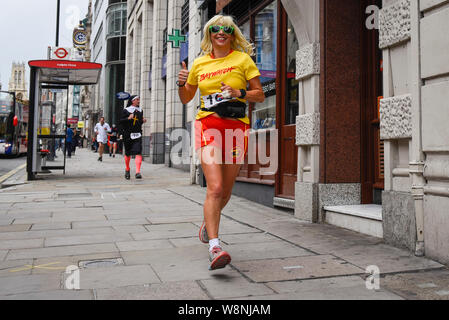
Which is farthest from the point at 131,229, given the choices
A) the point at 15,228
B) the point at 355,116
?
the point at 355,116

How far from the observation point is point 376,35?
18.4ft

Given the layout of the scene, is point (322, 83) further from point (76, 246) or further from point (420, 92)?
point (76, 246)

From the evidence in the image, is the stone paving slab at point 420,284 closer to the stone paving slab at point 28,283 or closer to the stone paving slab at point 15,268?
the stone paving slab at point 28,283

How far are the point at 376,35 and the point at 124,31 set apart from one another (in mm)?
30677

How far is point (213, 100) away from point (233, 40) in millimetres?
614

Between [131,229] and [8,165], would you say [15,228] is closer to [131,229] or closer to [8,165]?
[131,229]

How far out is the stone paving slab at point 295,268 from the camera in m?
3.24

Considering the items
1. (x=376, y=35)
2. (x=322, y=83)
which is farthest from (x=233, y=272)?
(x=376, y=35)

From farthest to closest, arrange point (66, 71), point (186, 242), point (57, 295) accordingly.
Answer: point (66, 71), point (186, 242), point (57, 295)

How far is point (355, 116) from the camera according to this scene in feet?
18.8

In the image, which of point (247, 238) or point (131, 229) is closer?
point (247, 238)

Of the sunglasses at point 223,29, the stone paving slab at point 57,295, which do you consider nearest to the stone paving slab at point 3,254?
the stone paving slab at point 57,295

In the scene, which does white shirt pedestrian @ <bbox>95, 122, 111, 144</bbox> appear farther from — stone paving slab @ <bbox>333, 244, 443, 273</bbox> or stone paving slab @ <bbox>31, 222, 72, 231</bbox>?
stone paving slab @ <bbox>333, 244, 443, 273</bbox>

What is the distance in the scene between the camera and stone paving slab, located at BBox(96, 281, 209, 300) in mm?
2762
